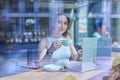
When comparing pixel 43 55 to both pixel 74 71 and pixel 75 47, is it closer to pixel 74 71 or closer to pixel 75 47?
pixel 75 47

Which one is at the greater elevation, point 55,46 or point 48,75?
point 55,46

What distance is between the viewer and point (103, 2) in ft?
11.3

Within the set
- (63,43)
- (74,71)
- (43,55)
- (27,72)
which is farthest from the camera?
(43,55)

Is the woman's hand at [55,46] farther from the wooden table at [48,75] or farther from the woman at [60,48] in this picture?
the wooden table at [48,75]

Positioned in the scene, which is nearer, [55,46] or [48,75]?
[48,75]

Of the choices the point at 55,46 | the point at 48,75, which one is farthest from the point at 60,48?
the point at 48,75

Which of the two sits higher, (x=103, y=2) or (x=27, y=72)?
(x=103, y=2)

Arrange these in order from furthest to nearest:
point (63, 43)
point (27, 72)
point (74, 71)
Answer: point (63, 43) < point (27, 72) < point (74, 71)

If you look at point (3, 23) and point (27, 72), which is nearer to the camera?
point (27, 72)

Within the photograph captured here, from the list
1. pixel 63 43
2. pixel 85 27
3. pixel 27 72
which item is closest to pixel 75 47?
pixel 63 43

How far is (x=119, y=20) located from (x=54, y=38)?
174 centimetres

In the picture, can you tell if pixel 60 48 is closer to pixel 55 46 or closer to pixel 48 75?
pixel 55 46

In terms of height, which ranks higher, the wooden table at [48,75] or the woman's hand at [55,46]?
the woman's hand at [55,46]

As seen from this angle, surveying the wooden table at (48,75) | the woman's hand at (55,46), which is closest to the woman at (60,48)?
the woman's hand at (55,46)
